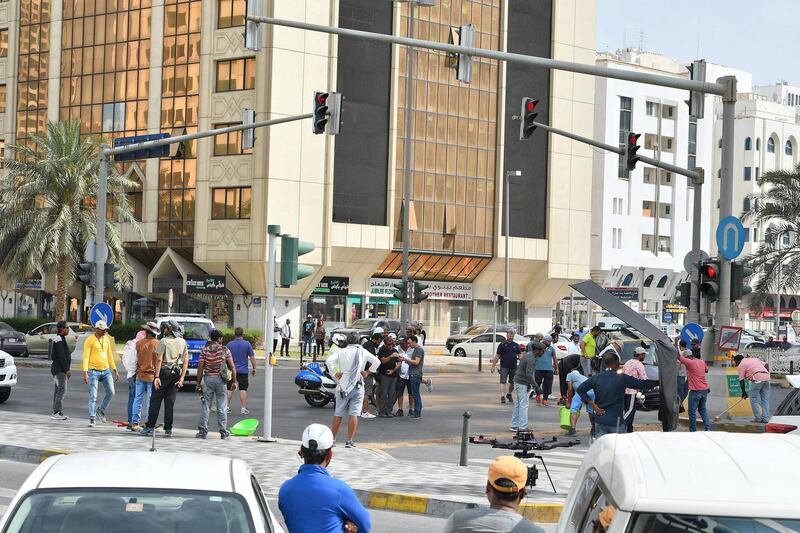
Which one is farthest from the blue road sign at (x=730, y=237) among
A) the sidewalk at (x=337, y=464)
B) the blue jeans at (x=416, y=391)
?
the blue jeans at (x=416, y=391)

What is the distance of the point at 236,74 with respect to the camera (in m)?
61.0

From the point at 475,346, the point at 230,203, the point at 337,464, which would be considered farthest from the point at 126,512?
the point at 230,203

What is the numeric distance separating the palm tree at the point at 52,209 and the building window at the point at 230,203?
34.1 ft

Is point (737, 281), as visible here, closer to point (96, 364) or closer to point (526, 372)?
point (526, 372)

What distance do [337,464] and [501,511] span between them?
1125 centimetres

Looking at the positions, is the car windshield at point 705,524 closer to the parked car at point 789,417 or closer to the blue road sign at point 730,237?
the parked car at point 789,417

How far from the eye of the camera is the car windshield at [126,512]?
530cm

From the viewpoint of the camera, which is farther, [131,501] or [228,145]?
[228,145]

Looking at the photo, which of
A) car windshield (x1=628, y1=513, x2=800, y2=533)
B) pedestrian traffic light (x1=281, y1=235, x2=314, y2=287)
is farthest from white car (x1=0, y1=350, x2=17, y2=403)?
car windshield (x1=628, y1=513, x2=800, y2=533)

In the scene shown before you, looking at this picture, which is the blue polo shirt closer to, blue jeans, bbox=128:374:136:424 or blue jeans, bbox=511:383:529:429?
blue jeans, bbox=128:374:136:424

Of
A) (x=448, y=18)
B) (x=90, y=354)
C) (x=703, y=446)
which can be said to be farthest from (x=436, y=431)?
(x=448, y=18)

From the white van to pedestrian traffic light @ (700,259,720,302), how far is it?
1467 centimetres

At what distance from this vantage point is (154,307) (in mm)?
65625

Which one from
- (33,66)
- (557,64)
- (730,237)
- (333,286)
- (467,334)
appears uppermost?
(33,66)
